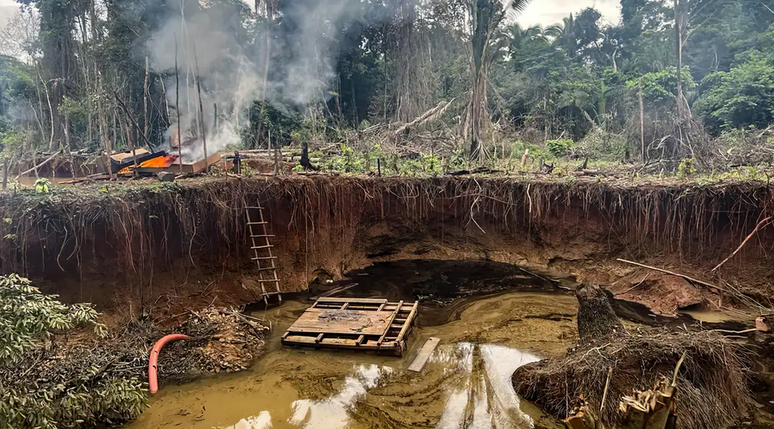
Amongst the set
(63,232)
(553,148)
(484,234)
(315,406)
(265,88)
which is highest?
(265,88)

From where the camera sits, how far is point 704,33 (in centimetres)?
2070

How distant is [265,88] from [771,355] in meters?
20.0

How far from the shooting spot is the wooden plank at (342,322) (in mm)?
7230

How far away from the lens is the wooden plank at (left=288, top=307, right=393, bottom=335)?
723 centimetres

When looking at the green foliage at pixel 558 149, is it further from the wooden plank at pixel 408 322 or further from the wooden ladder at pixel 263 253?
the wooden ladder at pixel 263 253

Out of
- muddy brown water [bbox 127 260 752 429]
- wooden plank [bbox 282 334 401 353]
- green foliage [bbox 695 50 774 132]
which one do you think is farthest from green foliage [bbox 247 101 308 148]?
green foliage [bbox 695 50 774 132]

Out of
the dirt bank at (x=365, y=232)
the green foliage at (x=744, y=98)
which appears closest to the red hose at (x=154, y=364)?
the dirt bank at (x=365, y=232)

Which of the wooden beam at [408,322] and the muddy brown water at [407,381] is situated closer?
the muddy brown water at [407,381]

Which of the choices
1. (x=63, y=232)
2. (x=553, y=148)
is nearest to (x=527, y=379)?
(x=63, y=232)

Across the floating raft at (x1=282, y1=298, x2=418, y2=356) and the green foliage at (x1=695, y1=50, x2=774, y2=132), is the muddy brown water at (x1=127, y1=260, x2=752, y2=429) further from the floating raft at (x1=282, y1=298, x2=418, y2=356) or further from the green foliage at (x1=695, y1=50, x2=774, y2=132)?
the green foliage at (x1=695, y1=50, x2=774, y2=132)

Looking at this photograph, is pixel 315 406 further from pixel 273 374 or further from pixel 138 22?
pixel 138 22

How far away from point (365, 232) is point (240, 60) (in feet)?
45.1

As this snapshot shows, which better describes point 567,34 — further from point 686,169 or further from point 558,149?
point 686,169

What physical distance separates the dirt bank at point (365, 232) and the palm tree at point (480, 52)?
278 centimetres
